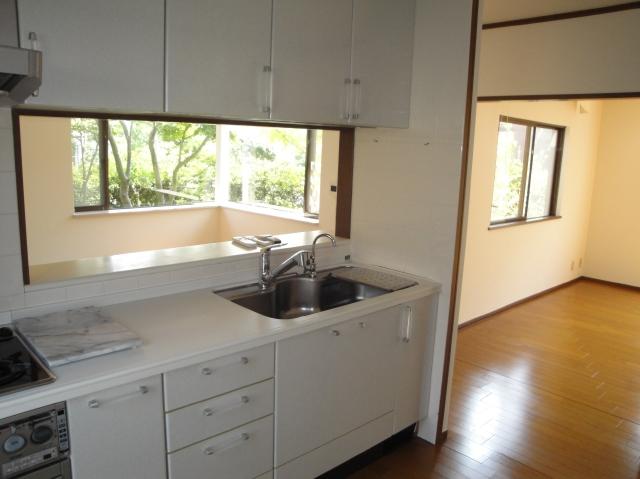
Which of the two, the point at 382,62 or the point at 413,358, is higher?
the point at 382,62

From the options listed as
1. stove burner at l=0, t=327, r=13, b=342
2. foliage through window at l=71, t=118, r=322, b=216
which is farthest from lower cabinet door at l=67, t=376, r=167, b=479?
foliage through window at l=71, t=118, r=322, b=216

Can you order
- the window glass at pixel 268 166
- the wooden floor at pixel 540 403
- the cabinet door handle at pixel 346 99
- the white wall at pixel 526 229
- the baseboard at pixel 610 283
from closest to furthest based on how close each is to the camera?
1. the cabinet door handle at pixel 346 99
2. the wooden floor at pixel 540 403
3. the white wall at pixel 526 229
4. the window glass at pixel 268 166
5. the baseboard at pixel 610 283

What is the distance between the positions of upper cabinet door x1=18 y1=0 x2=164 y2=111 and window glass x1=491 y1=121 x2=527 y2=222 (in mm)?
3674

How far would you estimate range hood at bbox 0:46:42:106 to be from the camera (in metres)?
1.20

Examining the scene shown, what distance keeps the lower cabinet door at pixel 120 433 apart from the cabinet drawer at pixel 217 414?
5cm

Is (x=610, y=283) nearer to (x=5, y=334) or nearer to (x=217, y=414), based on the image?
(x=217, y=414)

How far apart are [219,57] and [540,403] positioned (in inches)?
115

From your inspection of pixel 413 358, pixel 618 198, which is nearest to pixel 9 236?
pixel 413 358

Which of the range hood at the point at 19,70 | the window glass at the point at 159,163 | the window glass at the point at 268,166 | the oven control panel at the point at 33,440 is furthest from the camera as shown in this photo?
the window glass at the point at 268,166

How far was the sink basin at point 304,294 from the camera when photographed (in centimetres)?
245

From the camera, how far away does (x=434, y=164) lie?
2641mm

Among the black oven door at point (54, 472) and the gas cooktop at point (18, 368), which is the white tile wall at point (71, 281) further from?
the black oven door at point (54, 472)

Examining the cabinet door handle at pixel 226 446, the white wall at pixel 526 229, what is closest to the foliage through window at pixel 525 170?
the white wall at pixel 526 229

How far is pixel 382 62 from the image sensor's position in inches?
100
